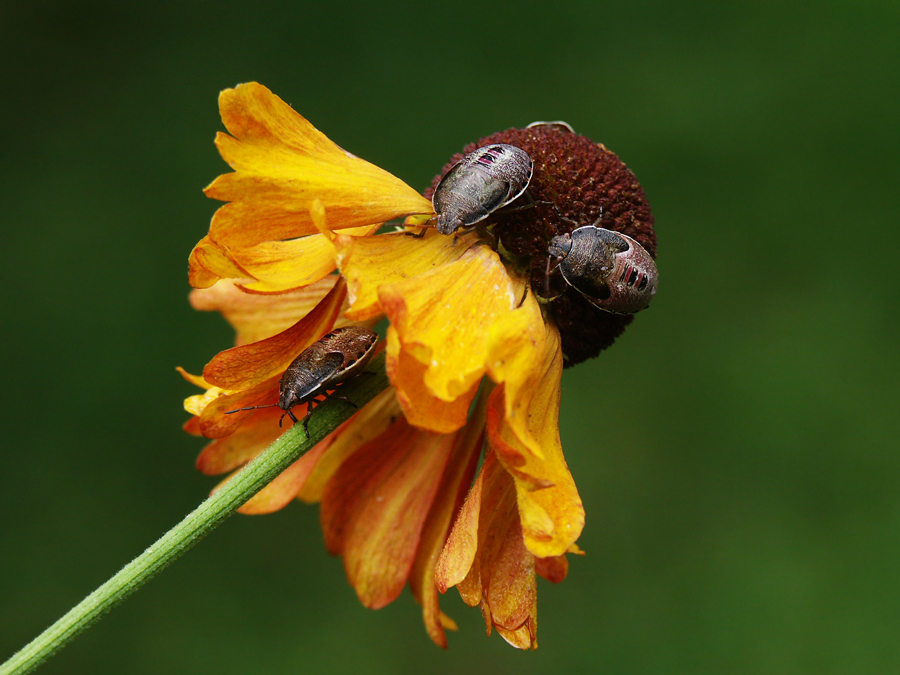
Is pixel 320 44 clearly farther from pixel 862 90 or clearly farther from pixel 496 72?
pixel 862 90

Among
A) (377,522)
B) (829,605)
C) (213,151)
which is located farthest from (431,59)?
(377,522)

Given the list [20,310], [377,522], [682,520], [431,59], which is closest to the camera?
[377,522]

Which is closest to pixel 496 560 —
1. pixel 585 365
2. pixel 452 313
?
pixel 452 313

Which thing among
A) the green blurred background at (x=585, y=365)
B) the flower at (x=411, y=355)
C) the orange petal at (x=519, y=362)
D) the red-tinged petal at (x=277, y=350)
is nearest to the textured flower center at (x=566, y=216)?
the flower at (x=411, y=355)

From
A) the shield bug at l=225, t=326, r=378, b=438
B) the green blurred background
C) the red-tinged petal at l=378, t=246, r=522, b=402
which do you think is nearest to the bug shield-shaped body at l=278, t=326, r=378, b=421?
the shield bug at l=225, t=326, r=378, b=438

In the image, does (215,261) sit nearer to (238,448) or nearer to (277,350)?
(277,350)
